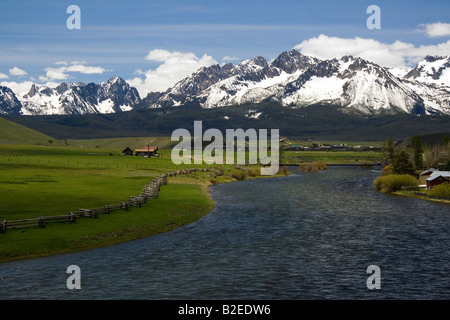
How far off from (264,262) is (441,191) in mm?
64075

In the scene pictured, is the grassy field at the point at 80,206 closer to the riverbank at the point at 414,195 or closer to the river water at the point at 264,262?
the river water at the point at 264,262

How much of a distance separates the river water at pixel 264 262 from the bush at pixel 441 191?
2089 cm

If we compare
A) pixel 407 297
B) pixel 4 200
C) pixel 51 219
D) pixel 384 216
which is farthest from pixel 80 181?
pixel 407 297

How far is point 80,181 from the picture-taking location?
4190 inches

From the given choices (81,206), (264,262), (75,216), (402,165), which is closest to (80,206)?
(81,206)

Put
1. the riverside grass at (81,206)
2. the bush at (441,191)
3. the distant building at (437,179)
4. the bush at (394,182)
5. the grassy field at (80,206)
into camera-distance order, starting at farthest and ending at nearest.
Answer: the bush at (394,182) → the distant building at (437,179) → the bush at (441,191) → the grassy field at (80,206) → the riverside grass at (81,206)

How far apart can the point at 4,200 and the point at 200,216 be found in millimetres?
27949

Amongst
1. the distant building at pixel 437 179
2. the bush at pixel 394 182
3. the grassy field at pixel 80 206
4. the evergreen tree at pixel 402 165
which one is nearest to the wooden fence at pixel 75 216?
the grassy field at pixel 80 206

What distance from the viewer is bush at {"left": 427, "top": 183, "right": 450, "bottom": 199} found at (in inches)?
3912

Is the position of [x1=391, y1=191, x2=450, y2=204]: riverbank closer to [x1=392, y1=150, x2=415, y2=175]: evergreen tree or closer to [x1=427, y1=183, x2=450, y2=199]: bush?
[x1=427, y1=183, x2=450, y2=199]: bush

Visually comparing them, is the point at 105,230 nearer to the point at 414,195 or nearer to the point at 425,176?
the point at 414,195

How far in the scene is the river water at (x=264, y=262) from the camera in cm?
4012

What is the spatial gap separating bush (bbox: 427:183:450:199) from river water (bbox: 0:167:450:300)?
20895 mm

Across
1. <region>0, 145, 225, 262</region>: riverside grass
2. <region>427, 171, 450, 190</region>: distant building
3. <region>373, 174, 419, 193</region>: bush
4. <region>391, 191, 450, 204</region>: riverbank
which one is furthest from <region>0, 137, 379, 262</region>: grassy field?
<region>427, 171, 450, 190</region>: distant building
